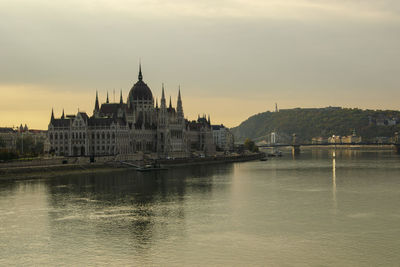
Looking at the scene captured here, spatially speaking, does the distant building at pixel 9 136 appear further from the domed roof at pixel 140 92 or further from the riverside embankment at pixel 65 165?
the riverside embankment at pixel 65 165

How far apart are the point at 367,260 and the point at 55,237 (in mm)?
25638

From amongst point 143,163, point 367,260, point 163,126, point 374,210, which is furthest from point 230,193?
point 163,126

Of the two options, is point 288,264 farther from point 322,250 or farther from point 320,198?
point 320,198

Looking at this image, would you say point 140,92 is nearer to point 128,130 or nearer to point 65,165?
point 128,130

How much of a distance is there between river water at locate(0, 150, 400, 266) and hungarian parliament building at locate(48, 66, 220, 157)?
53.8 metres

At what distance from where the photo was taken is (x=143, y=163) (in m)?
142

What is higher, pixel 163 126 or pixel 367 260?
pixel 163 126

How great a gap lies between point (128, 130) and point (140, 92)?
26.9 m

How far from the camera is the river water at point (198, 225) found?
41.6 m

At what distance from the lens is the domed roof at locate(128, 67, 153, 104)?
178087mm

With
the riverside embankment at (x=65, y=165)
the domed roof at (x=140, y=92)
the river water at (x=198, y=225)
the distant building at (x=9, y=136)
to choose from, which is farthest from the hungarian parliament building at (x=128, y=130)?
the river water at (x=198, y=225)

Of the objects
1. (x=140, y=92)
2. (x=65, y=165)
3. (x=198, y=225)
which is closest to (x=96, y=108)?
(x=140, y=92)

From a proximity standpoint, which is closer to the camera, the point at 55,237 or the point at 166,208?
the point at 55,237

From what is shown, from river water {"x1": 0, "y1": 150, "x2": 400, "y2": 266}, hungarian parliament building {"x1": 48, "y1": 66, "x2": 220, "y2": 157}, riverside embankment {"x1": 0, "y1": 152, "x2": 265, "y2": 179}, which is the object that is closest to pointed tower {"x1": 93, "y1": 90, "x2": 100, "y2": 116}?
hungarian parliament building {"x1": 48, "y1": 66, "x2": 220, "y2": 157}
